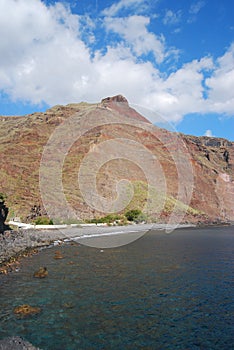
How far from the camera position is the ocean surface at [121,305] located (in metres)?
12.9

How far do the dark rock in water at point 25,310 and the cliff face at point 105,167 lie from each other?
2307 inches

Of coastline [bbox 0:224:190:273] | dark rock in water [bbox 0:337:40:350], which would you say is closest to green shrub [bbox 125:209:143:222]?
coastline [bbox 0:224:190:273]

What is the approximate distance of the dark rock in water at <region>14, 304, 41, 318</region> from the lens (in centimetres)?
1515

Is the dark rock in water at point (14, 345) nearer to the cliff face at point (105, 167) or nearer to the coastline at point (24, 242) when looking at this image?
the coastline at point (24, 242)

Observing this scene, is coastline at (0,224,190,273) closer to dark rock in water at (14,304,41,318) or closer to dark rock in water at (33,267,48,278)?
dark rock in water at (33,267,48,278)

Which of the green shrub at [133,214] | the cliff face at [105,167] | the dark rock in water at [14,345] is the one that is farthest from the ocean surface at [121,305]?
the green shrub at [133,214]

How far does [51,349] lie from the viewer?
11867 millimetres

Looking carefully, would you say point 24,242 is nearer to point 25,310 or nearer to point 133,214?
point 25,310

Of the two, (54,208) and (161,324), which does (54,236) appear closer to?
(54,208)

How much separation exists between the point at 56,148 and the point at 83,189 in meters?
30.9

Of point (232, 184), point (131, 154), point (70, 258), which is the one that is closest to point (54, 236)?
point (70, 258)

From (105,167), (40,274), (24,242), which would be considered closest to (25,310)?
(40,274)

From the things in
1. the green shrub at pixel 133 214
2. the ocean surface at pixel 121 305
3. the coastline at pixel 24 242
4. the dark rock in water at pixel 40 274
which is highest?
the green shrub at pixel 133 214

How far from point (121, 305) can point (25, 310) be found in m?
4.99
